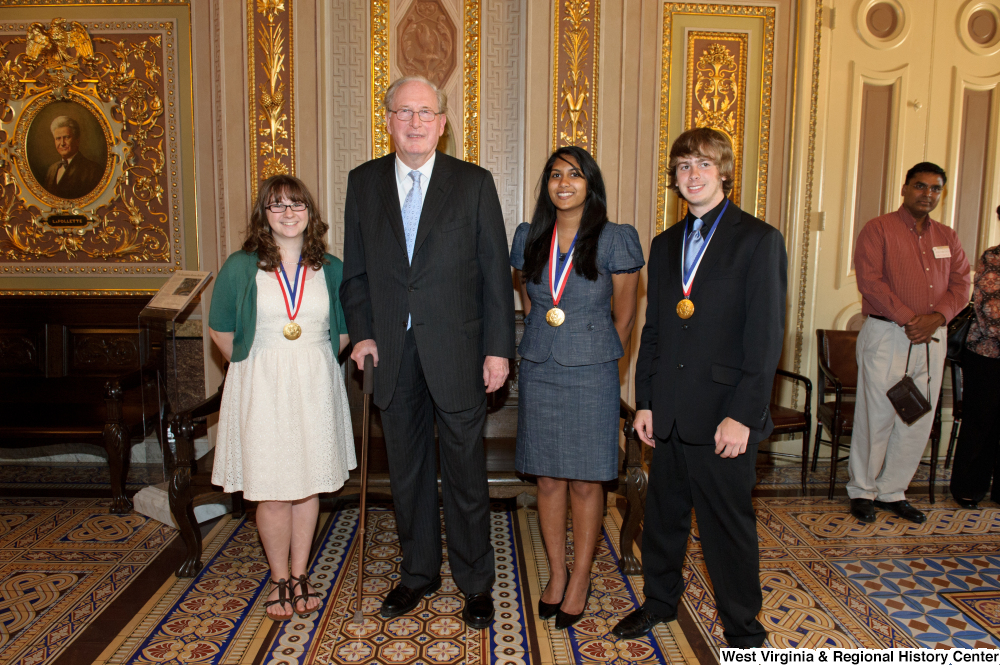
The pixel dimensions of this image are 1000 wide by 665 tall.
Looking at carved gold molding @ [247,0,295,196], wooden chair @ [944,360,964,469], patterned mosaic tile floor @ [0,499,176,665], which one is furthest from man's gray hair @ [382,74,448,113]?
wooden chair @ [944,360,964,469]

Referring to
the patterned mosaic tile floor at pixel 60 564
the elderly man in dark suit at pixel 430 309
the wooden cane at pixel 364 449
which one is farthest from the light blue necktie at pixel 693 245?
the patterned mosaic tile floor at pixel 60 564

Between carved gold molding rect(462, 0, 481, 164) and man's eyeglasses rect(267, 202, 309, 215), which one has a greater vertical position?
carved gold molding rect(462, 0, 481, 164)

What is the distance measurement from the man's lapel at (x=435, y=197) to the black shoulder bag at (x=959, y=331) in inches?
139

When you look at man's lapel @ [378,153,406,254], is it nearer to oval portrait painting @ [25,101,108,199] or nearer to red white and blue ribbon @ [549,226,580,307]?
red white and blue ribbon @ [549,226,580,307]

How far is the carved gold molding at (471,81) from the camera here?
13.9ft

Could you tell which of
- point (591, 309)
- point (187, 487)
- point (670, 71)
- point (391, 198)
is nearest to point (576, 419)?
point (591, 309)

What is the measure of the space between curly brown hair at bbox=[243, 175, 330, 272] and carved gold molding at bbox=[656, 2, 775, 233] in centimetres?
270

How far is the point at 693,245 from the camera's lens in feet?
7.35

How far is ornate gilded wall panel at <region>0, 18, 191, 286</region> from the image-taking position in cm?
452

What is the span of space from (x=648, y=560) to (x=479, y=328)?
114 centimetres

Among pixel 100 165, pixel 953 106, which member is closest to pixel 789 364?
pixel 953 106

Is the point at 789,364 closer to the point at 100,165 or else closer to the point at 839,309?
the point at 839,309

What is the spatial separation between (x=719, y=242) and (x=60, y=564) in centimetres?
348

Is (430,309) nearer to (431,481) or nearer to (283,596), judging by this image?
(431,481)
